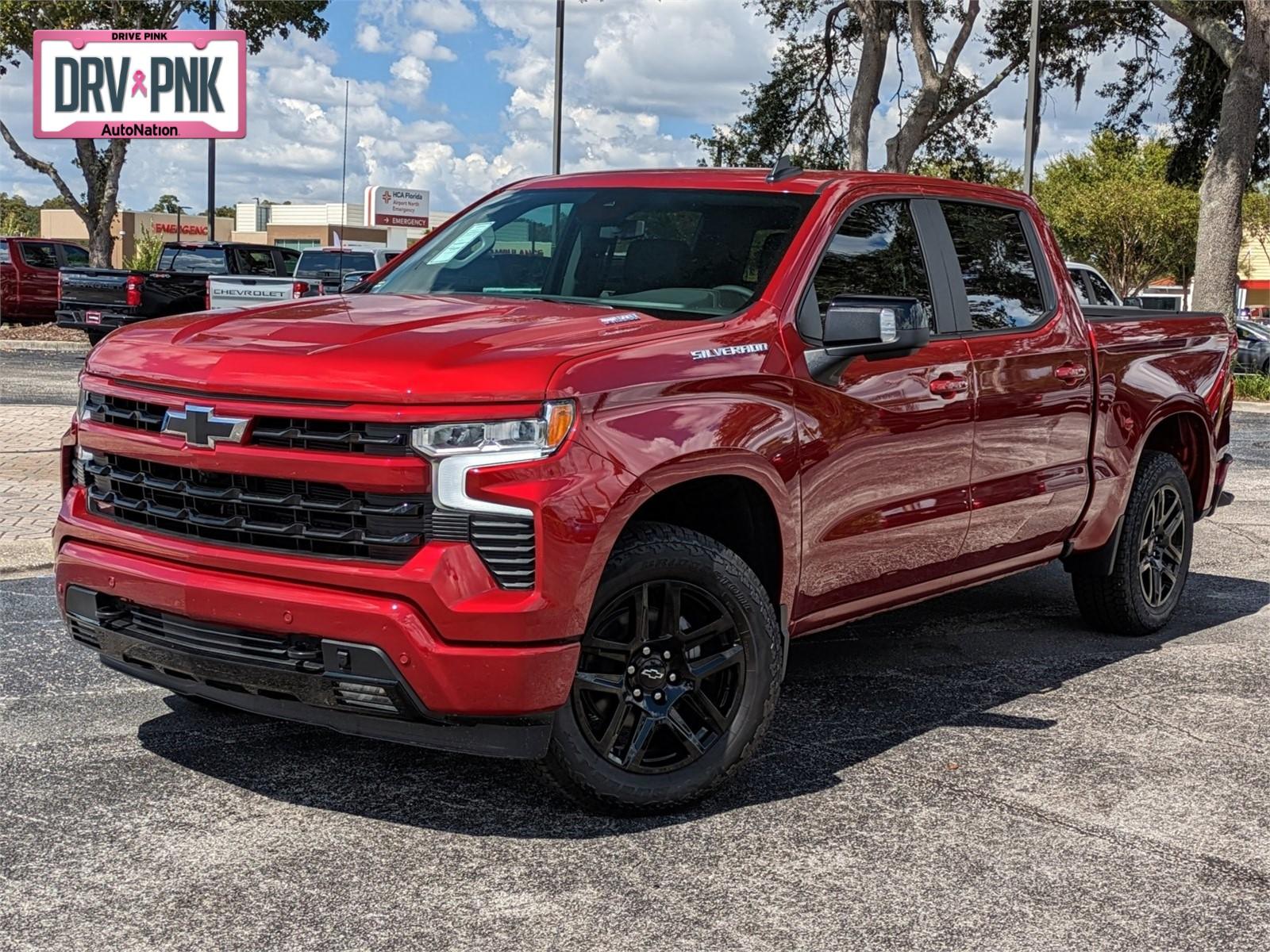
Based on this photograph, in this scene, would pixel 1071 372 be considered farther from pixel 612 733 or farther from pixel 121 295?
pixel 121 295

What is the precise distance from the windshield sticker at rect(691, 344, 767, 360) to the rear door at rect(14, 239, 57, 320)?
97.0 feet

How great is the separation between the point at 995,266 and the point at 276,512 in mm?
3363

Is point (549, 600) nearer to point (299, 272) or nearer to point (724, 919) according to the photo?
point (724, 919)

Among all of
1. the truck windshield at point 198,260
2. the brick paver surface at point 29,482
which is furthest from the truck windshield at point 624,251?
the truck windshield at point 198,260

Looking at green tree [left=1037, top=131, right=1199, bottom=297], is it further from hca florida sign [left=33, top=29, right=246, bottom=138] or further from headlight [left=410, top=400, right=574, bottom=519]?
headlight [left=410, top=400, right=574, bottom=519]

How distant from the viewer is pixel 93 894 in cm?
400

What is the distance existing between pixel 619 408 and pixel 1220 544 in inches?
281

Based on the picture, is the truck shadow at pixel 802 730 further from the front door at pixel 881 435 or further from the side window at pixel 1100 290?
the side window at pixel 1100 290

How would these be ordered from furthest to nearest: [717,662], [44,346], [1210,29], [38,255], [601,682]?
[38,255]
[44,346]
[1210,29]
[717,662]
[601,682]

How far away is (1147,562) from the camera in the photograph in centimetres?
746

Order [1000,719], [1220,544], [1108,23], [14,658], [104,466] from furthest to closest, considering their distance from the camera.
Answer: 1. [1108,23]
2. [1220,544]
3. [14,658]
4. [1000,719]
5. [104,466]

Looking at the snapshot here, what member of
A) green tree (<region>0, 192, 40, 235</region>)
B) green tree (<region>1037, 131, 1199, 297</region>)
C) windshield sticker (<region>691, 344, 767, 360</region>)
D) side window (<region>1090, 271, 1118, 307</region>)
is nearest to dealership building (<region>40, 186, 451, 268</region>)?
green tree (<region>0, 192, 40, 235</region>)

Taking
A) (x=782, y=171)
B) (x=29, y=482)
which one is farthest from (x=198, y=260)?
(x=782, y=171)

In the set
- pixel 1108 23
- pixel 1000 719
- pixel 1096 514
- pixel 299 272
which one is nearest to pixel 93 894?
pixel 1000 719
